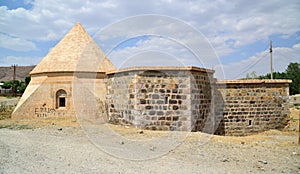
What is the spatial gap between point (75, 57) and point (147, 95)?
255 inches

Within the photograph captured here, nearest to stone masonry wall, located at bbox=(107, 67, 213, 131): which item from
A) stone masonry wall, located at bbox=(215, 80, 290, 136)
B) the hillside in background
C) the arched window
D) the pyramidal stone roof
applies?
stone masonry wall, located at bbox=(215, 80, 290, 136)

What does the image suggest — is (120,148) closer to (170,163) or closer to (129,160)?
(129,160)

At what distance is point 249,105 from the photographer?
38.0ft

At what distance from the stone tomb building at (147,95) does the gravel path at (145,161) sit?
201 centimetres

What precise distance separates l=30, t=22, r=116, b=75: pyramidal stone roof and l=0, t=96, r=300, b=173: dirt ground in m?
5.42

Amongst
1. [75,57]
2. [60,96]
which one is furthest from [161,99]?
[75,57]

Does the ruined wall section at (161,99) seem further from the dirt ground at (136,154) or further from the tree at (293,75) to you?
the tree at (293,75)

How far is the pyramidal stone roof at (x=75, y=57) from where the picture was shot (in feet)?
44.1

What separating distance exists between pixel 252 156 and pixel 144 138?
132 inches

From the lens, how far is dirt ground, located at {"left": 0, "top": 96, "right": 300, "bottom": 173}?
5.08 meters

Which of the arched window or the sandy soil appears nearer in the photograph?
the sandy soil

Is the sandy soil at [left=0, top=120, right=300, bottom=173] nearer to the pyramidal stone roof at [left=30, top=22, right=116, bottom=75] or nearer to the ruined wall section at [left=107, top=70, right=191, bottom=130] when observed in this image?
the ruined wall section at [left=107, top=70, right=191, bottom=130]

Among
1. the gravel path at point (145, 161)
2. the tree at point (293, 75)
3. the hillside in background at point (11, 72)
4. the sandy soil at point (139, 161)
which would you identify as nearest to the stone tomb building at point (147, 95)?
the sandy soil at point (139, 161)

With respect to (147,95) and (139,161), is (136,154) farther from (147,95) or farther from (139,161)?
(147,95)
